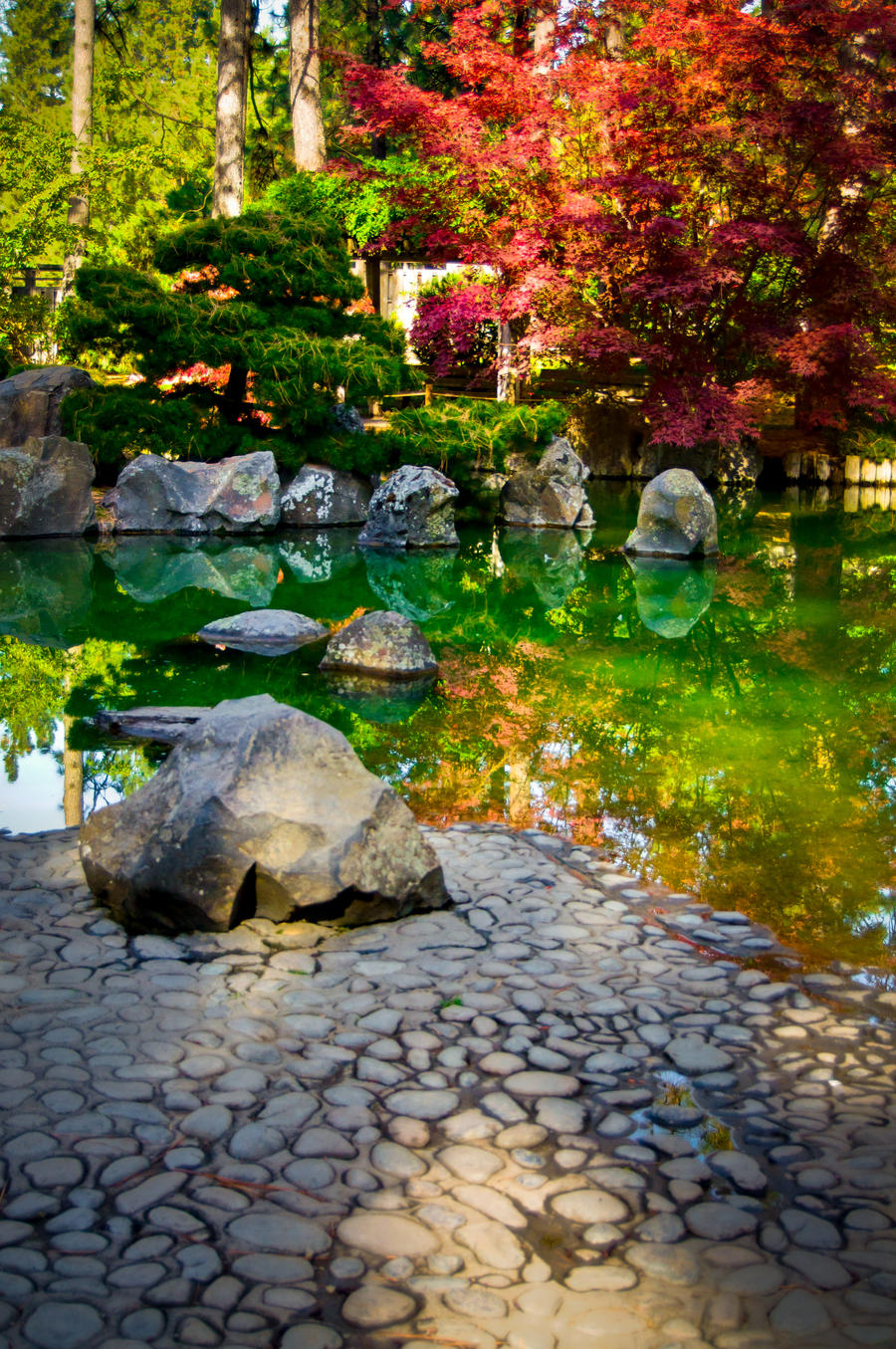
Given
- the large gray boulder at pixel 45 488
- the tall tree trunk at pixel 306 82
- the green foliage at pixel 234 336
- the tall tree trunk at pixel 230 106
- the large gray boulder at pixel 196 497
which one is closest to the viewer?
the large gray boulder at pixel 45 488

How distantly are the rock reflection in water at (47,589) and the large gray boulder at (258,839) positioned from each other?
14.7 feet

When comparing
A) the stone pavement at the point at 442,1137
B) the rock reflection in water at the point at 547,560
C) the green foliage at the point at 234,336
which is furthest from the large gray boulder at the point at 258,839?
the green foliage at the point at 234,336

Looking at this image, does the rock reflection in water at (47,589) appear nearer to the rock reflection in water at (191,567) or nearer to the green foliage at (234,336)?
the rock reflection in water at (191,567)

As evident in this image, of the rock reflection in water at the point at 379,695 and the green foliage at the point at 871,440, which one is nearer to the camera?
the rock reflection in water at the point at 379,695

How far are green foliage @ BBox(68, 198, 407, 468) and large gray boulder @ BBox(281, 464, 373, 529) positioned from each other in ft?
0.97

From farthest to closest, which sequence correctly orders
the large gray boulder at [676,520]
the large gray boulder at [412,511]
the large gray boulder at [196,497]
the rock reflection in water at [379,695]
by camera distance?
the large gray boulder at [196,497], the large gray boulder at [412,511], the large gray boulder at [676,520], the rock reflection in water at [379,695]

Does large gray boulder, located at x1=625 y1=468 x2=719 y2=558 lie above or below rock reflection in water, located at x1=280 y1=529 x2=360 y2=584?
above

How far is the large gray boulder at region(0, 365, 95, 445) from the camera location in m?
13.6

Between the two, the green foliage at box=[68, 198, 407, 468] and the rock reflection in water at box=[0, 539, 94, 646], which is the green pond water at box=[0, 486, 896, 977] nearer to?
the rock reflection in water at box=[0, 539, 94, 646]

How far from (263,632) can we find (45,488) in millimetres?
5638

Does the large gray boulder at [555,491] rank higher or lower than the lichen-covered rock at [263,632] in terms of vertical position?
higher

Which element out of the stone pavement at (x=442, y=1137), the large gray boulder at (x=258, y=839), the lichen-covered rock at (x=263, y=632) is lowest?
the stone pavement at (x=442, y=1137)

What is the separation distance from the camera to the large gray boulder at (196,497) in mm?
13148

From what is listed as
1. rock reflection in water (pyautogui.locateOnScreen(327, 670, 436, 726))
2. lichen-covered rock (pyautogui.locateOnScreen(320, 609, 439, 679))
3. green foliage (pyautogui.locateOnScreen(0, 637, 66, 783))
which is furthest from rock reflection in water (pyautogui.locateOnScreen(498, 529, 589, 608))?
green foliage (pyautogui.locateOnScreen(0, 637, 66, 783))
